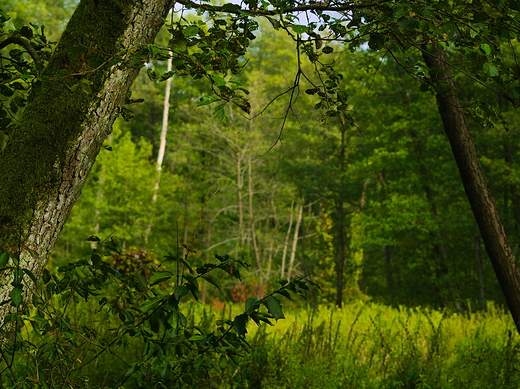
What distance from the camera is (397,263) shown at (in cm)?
2075

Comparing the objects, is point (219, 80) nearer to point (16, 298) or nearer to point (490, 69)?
point (16, 298)

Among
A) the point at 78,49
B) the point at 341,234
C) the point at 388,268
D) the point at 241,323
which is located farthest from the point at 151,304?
the point at 388,268

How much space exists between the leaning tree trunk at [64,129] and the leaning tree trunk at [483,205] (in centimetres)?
304

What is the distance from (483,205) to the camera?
4316 millimetres

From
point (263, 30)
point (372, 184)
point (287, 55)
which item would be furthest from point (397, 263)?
point (263, 30)

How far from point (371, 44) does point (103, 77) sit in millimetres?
1158

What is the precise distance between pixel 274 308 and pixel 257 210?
1801 centimetres

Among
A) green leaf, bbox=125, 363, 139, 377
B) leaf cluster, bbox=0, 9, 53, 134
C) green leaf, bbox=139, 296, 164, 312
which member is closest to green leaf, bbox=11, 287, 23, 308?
green leaf, bbox=139, 296, 164, 312

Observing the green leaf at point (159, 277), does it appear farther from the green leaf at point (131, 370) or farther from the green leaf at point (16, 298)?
the green leaf at point (131, 370)

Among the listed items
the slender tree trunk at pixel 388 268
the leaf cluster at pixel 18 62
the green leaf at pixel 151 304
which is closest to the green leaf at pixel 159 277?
the green leaf at pixel 151 304

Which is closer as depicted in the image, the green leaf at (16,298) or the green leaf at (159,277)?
the green leaf at (16,298)

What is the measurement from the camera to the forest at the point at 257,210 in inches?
74.2

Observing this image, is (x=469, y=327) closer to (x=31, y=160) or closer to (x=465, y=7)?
(x=465, y=7)

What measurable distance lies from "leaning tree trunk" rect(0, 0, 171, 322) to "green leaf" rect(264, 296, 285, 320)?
36.0 inches
